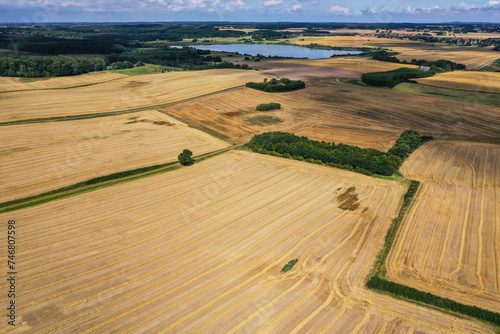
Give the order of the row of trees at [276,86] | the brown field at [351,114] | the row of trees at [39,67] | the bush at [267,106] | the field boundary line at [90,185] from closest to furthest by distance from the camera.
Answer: the field boundary line at [90,185], the brown field at [351,114], the bush at [267,106], the row of trees at [276,86], the row of trees at [39,67]

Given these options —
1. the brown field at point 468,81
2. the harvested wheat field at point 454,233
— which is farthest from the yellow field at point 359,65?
the harvested wheat field at point 454,233

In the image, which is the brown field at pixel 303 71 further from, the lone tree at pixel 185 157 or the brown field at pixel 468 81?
the lone tree at pixel 185 157

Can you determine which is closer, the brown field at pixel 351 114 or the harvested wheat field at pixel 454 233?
the harvested wheat field at pixel 454 233

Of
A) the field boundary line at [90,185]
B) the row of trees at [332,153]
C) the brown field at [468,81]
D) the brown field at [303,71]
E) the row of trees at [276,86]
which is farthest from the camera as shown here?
the brown field at [303,71]

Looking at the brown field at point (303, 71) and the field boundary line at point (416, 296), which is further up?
the brown field at point (303, 71)

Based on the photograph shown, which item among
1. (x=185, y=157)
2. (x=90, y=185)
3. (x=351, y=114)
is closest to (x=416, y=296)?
(x=185, y=157)

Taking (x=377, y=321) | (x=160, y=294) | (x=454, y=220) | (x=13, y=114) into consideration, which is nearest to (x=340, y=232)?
(x=377, y=321)

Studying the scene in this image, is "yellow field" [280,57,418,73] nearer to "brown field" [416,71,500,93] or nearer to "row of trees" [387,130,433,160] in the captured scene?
"brown field" [416,71,500,93]

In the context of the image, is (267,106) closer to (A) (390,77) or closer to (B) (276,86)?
(B) (276,86)
